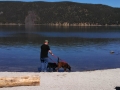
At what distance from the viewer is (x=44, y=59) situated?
14.6m

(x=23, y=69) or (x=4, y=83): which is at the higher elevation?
(x=4, y=83)

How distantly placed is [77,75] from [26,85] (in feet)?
11.4

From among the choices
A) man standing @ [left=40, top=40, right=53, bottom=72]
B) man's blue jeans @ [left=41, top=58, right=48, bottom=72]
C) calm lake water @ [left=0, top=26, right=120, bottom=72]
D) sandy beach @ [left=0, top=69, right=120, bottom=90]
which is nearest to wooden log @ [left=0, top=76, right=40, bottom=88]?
sandy beach @ [left=0, top=69, right=120, bottom=90]

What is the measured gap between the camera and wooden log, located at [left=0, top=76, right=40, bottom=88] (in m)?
10.3

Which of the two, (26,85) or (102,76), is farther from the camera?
(102,76)

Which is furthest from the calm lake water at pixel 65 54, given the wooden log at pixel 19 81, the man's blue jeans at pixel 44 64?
the wooden log at pixel 19 81

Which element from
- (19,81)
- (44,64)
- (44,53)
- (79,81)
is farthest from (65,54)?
(19,81)

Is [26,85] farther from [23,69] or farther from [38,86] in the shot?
[23,69]

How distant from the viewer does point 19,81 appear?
10.5m

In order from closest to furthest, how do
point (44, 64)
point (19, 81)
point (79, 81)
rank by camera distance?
point (19, 81), point (79, 81), point (44, 64)

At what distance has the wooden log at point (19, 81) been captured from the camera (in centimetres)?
1033

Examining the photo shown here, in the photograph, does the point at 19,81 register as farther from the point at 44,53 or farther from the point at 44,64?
the point at 44,64

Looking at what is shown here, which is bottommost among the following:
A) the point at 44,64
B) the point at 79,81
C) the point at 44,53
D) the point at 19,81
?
the point at 79,81

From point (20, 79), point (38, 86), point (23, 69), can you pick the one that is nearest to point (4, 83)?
point (20, 79)
